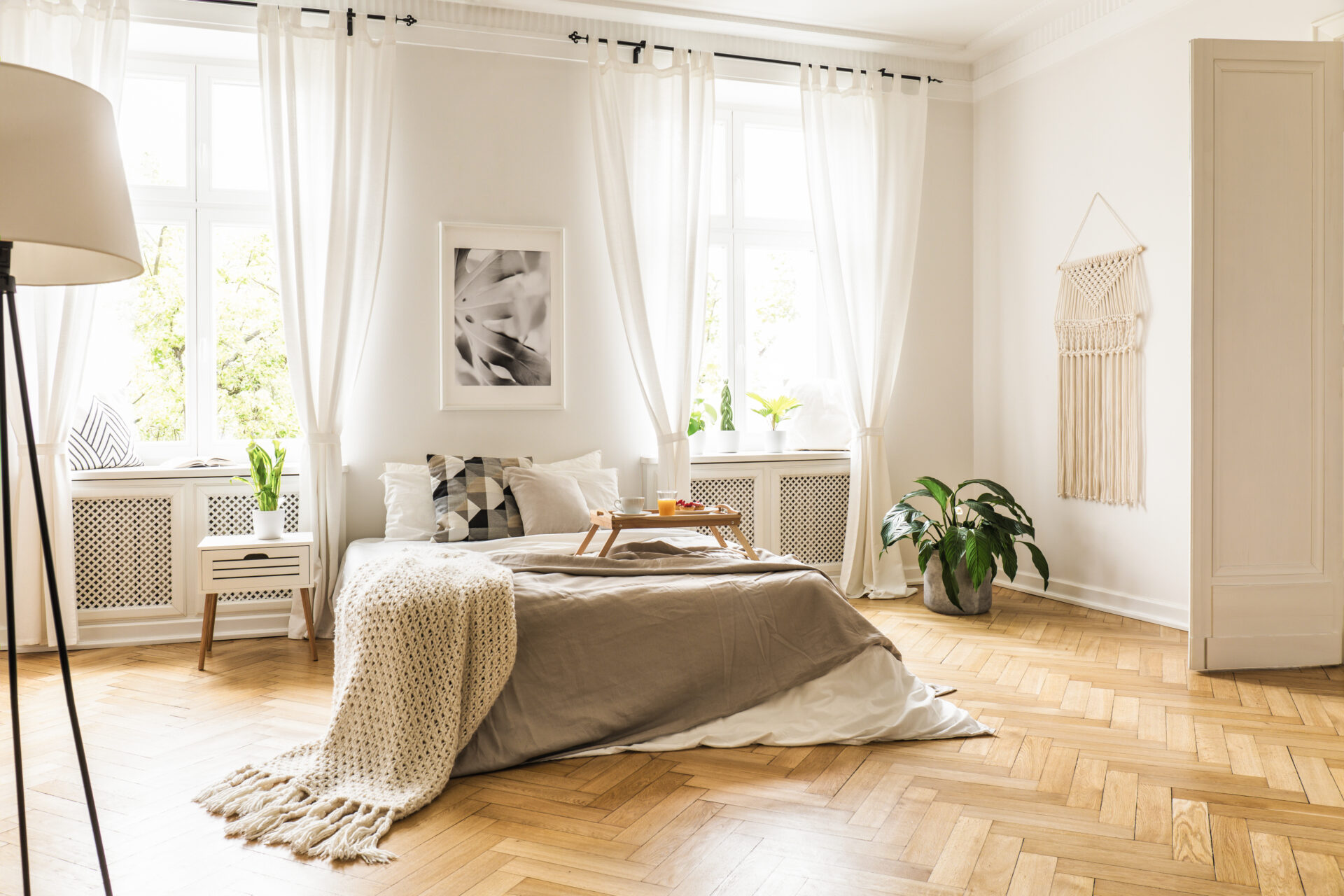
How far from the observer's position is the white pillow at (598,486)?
4.38 metres

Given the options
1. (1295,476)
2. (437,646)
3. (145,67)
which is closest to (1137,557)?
(1295,476)

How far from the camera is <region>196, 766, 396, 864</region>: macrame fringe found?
2.08 m

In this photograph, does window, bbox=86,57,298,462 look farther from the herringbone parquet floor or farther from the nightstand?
the herringbone parquet floor

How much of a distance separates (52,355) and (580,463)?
229 centimetres

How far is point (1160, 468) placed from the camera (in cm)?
427

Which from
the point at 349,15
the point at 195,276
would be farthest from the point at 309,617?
the point at 349,15

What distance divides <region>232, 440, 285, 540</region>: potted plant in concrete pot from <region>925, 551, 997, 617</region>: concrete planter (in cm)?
304

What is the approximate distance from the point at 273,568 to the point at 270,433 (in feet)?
3.55

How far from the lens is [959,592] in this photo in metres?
4.54

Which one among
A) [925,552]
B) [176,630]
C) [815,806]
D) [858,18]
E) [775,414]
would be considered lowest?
[815,806]

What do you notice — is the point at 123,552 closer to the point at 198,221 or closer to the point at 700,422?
the point at 198,221

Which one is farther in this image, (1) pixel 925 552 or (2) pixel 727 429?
(2) pixel 727 429

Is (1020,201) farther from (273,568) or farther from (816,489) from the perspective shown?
(273,568)

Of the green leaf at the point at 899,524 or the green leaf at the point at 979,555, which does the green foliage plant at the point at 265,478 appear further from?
the green leaf at the point at 979,555
